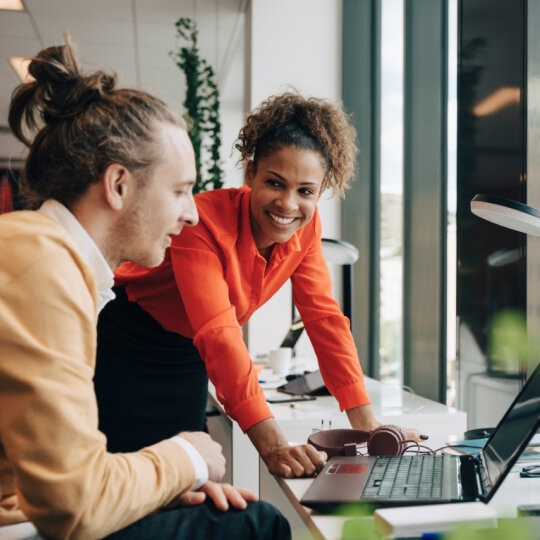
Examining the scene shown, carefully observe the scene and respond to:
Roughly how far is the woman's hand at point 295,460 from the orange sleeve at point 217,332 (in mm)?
100

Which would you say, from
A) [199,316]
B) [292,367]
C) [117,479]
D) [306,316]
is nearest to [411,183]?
[292,367]

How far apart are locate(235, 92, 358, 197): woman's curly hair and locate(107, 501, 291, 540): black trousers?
851mm

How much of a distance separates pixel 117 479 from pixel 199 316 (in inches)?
21.9

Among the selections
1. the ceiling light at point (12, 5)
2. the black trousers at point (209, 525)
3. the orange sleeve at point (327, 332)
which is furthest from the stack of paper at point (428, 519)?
the ceiling light at point (12, 5)

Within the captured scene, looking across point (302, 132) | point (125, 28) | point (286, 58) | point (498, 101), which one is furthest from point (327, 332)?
point (125, 28)

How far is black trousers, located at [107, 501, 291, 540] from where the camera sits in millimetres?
891

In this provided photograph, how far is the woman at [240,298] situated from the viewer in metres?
1.30

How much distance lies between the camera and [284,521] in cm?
96

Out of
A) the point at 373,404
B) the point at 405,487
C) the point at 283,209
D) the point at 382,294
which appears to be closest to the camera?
the point at 405,487

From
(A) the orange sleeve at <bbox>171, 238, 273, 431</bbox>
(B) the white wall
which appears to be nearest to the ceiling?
(B) the white wall

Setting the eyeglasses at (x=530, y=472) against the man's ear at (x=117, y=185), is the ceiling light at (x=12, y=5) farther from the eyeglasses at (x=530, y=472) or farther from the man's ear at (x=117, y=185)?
the eyeglasses at (x=530, y=472)

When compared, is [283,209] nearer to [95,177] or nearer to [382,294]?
[95,177]

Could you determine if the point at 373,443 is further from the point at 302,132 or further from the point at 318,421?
the point at 302,132

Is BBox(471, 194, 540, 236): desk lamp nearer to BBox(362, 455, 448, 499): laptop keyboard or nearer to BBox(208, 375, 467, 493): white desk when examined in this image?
BBox(362, 455, 448, 499): laptop keyboard
